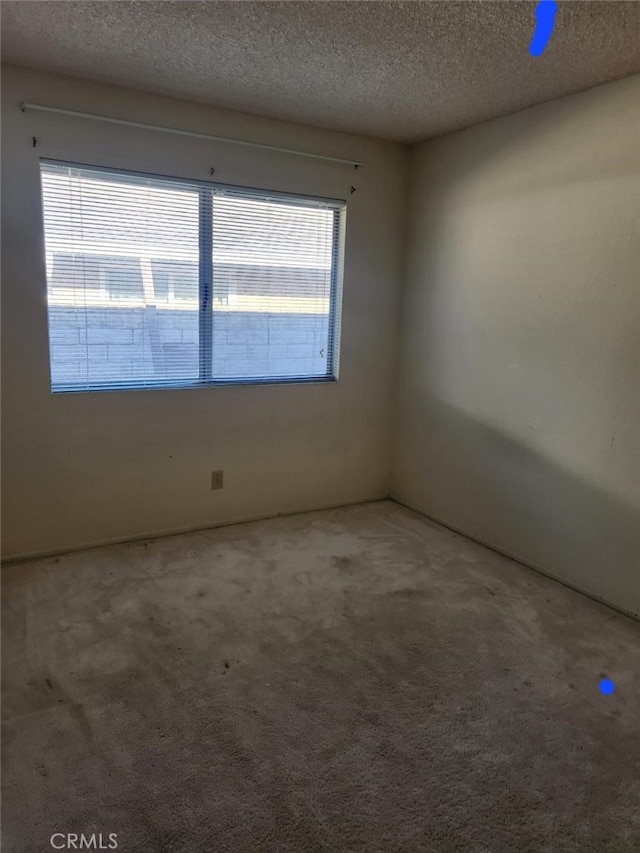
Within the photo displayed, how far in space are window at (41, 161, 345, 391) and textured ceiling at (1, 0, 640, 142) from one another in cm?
54

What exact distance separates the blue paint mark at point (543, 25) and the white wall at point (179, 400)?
4.93 ft

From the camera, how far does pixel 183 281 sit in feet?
10.7

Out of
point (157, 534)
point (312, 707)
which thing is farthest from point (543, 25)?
point (157, 534)

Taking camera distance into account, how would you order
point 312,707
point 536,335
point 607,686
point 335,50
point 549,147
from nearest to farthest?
point 312,707, point 607,686, point 335,50, point 549,147, point 536,335

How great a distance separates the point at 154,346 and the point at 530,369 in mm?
2107

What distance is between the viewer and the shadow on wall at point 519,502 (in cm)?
276

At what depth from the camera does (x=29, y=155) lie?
275 cm

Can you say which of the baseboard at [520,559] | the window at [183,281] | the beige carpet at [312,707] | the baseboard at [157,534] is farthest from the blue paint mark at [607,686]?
the window at [183,281]

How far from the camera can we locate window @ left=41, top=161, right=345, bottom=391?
2.95 meters

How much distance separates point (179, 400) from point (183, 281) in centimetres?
69

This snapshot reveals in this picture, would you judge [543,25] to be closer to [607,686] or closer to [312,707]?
[607,686]

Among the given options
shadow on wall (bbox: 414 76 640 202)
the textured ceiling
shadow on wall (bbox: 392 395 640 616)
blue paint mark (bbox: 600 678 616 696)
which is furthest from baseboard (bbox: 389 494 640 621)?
the textured ceiling

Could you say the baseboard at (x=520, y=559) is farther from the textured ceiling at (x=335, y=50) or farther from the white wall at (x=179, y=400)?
the textured ceiling at (x=335, y=50)

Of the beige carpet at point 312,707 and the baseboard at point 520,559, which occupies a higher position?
the baseboard at point 520,559
